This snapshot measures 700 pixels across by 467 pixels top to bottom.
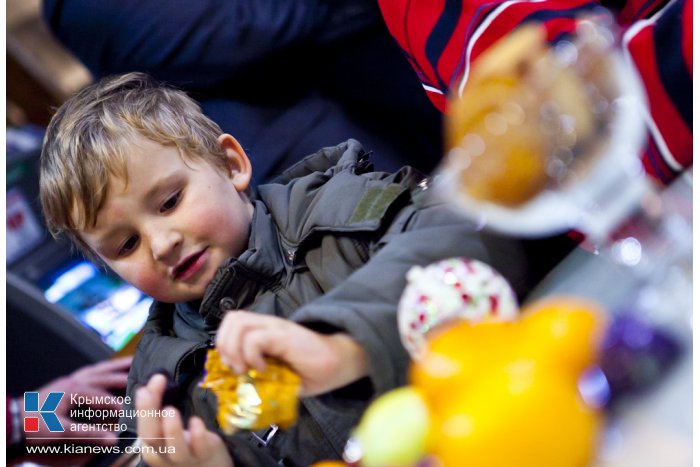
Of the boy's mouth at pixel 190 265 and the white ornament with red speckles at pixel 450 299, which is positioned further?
the boy's mouth at pixel 190 265

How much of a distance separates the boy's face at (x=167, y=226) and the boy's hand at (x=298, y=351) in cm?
9

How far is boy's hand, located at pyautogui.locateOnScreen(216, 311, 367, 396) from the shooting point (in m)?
0.34

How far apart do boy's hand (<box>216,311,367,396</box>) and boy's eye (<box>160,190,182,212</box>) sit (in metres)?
0.11

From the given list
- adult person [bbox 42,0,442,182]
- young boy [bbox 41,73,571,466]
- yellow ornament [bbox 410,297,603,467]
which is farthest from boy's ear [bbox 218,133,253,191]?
yellow ornament [bbox 410,297,603,467]

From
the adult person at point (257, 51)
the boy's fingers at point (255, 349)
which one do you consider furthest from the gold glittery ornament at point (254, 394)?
the adult person at point (257, 51)

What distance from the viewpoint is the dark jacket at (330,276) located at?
35cm

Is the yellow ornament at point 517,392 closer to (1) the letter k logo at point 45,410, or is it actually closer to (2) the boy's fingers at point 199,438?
(2) the boy's fingers at point 199,438

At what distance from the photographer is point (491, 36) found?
1.40ft

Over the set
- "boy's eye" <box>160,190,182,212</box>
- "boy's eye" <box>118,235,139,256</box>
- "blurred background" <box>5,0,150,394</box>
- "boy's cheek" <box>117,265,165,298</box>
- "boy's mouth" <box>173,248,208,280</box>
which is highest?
"boy's eye" <box>160,190,182,212</box>

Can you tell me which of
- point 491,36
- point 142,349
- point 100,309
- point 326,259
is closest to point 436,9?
point 491,36

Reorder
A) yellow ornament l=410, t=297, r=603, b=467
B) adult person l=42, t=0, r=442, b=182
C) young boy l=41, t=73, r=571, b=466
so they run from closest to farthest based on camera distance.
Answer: yellow ornament l=410, t=297, r=603, b=467, young boy l=41, t=73, r=571, b=466, adult person l=42, t=0, r=442, b=182

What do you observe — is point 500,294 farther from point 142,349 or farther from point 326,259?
point 142,349

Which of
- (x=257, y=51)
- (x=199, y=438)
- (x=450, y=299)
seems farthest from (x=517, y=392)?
(x=257, y=51)

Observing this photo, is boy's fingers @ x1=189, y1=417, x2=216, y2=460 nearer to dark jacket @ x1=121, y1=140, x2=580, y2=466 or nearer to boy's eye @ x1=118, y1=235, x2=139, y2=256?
dark jacket @ x1=121, y1=140, x2=580, y2=466
